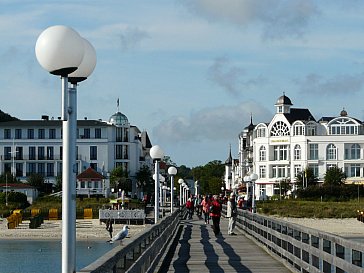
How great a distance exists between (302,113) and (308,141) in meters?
10.2

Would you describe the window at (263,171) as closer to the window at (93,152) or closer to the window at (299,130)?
the window at (299,130)

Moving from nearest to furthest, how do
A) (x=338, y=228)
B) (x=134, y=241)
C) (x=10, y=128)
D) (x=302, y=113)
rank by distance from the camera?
(x=134, y=241) → (x=338, y=228) → (x=10, y=128) → (x=302, y=113)

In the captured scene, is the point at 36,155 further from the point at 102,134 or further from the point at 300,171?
the point at 300,171

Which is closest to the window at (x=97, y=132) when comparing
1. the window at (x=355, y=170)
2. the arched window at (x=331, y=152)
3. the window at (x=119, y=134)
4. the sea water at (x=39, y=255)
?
the window at (x=119, y=134)

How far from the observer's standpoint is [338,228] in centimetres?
6400

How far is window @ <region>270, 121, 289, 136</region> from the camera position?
123 m

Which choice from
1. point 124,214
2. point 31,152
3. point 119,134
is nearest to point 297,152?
point 119,134

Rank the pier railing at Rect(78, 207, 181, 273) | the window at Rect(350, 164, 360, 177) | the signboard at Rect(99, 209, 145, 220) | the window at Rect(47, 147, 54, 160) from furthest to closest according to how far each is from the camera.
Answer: the window at Rect(350, 164, 360, 177) → the window at Rect(47, 147, 54, 160) → the signboard at Rect(99, 209, 145, 220) → the pier railing at Rect(78, 207, 181, 273)

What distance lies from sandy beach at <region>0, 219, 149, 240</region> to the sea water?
2.05 m

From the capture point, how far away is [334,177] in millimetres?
111000

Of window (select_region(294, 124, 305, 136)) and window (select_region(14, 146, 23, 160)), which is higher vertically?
window (select_region(294, 124, 305, 136))

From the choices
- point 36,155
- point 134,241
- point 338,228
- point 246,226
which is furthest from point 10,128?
point 134,241

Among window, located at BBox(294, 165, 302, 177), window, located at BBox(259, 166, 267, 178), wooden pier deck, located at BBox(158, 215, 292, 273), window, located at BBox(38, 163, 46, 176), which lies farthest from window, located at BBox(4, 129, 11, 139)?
wooden pier deck, located at BBox(158, 215, 292, 273)

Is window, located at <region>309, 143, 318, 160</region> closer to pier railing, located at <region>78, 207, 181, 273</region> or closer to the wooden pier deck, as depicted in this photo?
the wooden pier deck
